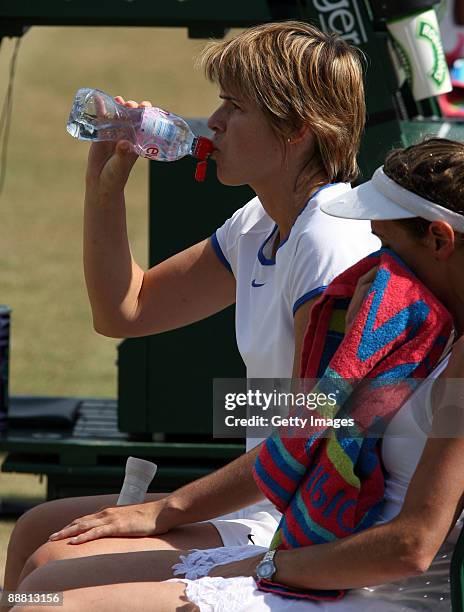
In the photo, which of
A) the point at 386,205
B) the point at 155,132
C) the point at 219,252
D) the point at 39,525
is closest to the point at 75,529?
the point at 39,525

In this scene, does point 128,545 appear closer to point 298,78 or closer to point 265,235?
point 265,235

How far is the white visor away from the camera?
203cm

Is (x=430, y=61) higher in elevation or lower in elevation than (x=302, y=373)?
higher

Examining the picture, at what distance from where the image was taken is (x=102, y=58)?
1964 cm

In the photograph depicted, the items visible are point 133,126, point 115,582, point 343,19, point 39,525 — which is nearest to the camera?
point 115,582

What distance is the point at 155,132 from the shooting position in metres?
3.00

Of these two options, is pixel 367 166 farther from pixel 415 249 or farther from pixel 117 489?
pixel 415 249

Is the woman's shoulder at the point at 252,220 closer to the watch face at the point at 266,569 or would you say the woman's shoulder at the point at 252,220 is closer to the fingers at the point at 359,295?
the fingers at the point at 359,295

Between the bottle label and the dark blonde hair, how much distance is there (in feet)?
3.13

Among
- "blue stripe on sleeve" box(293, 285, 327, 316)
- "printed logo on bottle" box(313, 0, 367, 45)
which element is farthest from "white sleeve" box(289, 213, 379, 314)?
"printed logo on bottle" box(313, 0, 367, 45)

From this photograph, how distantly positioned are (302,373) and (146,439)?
2274 millimetres

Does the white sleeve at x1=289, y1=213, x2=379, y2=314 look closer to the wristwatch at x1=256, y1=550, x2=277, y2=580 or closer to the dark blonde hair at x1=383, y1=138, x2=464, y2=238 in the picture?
the dark blonde hair at x1=383, y1=138, x2=464, y2=238

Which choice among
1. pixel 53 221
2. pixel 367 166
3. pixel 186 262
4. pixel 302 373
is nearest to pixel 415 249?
pixel 302 373

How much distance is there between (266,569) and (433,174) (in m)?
0.70
